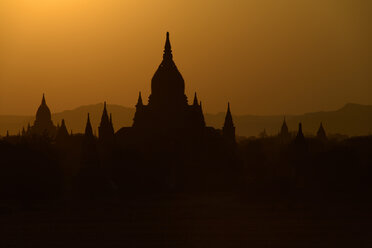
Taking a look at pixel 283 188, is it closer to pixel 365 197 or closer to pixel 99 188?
pixel 365 197

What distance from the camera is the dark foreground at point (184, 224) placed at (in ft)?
195

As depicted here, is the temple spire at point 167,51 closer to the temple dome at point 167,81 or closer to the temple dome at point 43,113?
the temple dome at point 167,81

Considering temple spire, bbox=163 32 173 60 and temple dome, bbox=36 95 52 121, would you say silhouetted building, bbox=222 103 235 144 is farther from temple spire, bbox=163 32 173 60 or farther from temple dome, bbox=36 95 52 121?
temple dome, bbox=36 95 52 121

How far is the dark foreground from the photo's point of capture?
59.5 meters

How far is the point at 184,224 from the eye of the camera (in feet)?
226

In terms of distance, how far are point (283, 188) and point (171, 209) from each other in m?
15.0

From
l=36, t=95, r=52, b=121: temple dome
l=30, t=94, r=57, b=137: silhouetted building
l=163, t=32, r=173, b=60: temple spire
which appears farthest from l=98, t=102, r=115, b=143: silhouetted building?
l=36, t=95, r=52, b=121: temple dome

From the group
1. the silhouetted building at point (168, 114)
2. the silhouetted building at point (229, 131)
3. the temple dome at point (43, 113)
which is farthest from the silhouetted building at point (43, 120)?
the silhouetted building at point (168, 114)

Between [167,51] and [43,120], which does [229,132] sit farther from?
[43,120]

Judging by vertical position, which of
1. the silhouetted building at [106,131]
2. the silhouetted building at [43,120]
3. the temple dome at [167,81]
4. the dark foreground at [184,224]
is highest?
the silhouetted building at [43,120]

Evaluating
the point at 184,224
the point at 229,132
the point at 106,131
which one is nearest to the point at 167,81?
the point at 106,131

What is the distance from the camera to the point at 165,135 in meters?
115

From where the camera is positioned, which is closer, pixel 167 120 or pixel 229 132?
pixel 167 120

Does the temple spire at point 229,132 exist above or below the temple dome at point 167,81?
below
